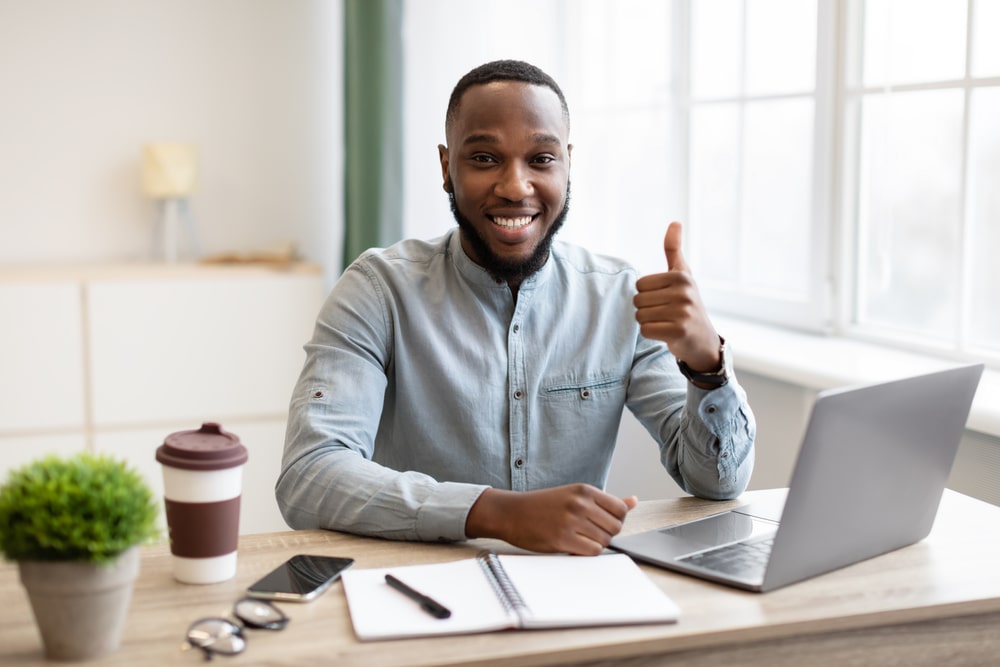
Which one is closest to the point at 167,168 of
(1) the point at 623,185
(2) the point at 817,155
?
(1) the point at 623,185

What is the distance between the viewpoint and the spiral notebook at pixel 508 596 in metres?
1.15

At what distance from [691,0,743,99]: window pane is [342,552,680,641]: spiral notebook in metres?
1.93

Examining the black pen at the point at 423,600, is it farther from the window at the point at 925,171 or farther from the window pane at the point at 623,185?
the window pane at the point at 623,185

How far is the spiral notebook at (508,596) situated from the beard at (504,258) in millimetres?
619

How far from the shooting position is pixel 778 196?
2.81m

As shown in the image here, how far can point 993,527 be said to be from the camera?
1522 millimetres

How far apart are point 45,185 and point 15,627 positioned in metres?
2.90

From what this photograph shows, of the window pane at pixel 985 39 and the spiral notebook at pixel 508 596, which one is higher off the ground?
the window pane at pixel 985 39

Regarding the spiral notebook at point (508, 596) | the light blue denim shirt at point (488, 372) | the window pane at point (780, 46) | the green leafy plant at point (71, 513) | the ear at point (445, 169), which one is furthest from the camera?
the window pane at point (780, 46)

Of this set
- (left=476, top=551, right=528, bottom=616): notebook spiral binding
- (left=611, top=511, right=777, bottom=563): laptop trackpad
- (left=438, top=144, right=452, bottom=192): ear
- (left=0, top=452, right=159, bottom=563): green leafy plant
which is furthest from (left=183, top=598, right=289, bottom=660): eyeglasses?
(left=438, top=144, right=452, bottom=192): ear

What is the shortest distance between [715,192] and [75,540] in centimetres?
236

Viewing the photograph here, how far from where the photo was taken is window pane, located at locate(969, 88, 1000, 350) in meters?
2.19

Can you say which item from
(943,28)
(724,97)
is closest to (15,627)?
(943,28)

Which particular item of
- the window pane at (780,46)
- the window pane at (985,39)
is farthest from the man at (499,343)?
the window pane at (780,46)
